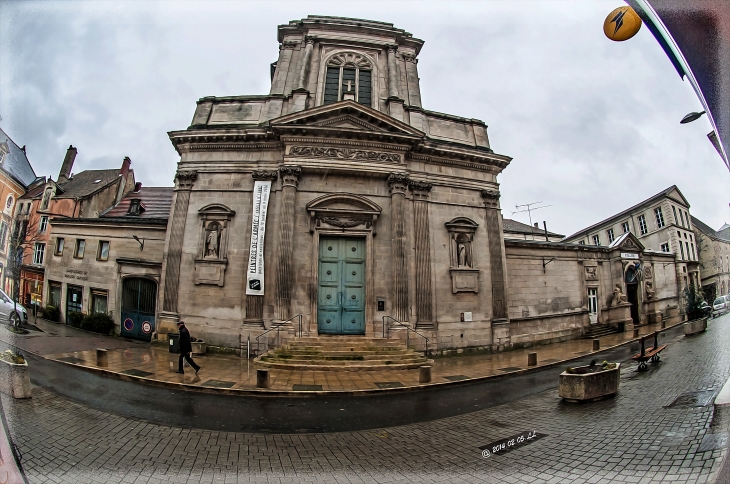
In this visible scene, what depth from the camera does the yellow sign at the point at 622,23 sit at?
2.30 meters

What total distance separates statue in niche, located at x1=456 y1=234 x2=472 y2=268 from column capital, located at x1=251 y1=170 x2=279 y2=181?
400 inches

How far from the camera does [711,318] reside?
2.46 metres

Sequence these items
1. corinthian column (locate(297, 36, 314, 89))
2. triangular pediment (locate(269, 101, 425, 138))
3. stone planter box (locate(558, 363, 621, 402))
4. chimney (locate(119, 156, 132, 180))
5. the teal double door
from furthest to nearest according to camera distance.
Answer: corinthian column (locate(297, 36, 314, 89)), triangular pediment (locate(269, 101, 425, 138)), the teal double door, stone planter box (locate(558, 363, 621, 402)), chimney (locate(119, 156, 132, 180))

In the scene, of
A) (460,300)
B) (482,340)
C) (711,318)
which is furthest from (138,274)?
(482,340)

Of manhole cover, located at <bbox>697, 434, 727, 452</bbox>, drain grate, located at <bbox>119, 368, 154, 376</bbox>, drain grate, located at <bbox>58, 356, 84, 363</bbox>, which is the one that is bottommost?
drain grate, located at <bbox>119, 368, 154, 376</bbox>

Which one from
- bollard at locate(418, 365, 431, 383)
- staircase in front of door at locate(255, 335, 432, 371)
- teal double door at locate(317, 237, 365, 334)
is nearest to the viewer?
bollard at locate(418, 365, 431, 383)

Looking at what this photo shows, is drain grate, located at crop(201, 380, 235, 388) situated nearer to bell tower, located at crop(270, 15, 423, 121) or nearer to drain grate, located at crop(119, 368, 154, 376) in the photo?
drain grate, located at crop(119, 368, 154, 376)

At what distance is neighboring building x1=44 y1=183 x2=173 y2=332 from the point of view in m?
3.37

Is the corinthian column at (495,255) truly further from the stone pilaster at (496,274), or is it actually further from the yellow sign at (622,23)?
the yellow sign at (622,23)

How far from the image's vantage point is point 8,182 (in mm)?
2232

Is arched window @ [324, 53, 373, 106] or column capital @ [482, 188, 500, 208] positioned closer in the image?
column capital @ [482, 188, 500, 208]

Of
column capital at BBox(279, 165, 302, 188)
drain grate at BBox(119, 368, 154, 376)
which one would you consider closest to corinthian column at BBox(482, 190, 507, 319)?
column capital at BBox(279, 165, 302, 188)

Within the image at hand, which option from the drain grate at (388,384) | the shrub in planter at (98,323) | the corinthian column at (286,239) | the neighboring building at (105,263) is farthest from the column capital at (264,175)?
the drain grate at (388,384)

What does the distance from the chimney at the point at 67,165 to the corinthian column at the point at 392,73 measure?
16077 mm
